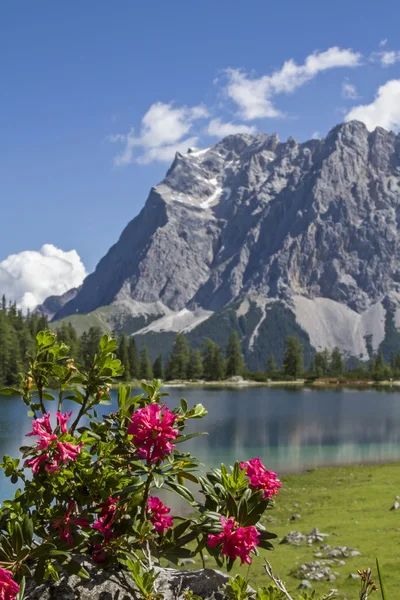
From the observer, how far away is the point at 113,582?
3.71m

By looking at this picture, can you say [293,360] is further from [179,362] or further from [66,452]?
[66,452]

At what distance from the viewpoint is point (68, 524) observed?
12.0 feet

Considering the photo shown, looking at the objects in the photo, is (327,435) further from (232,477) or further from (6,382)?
(6,382)

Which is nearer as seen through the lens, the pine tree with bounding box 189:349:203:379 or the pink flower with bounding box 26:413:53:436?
the pink flower with bounding box 26:413:53:436

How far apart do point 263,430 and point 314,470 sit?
67.6 feet

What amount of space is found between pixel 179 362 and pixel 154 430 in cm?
15783

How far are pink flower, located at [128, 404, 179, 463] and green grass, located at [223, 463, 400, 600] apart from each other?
963 centimetres

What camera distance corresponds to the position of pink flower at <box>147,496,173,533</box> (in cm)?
420

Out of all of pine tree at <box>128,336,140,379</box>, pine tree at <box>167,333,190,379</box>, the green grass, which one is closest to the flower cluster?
the green grass

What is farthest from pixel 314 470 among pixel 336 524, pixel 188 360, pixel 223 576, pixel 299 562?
pixel 188 360

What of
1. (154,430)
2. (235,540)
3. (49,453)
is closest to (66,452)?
(49,453)

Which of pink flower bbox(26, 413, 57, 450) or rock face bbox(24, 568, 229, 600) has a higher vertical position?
pink flower bbox(26, 413, 57, 450)

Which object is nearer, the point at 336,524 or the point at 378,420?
the point at 336,524

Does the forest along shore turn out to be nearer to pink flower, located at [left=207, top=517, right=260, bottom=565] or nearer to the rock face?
the rock face
